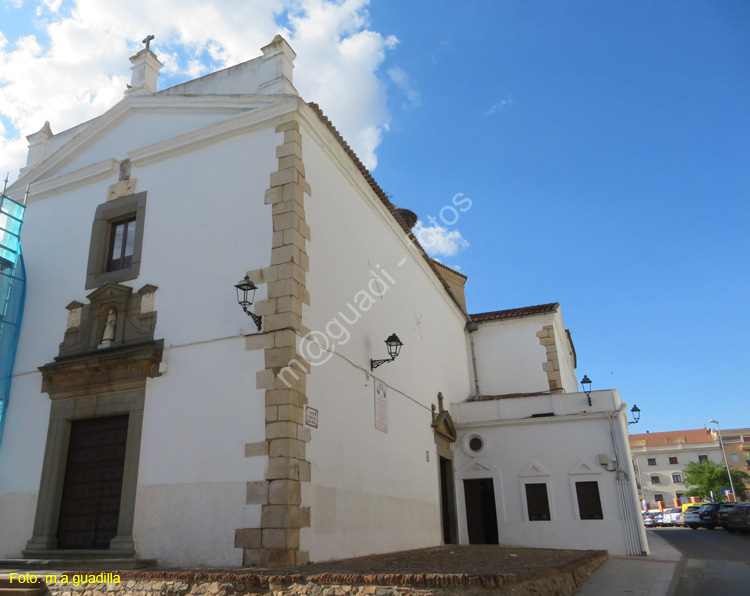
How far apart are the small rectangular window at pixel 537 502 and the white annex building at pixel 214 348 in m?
1.29

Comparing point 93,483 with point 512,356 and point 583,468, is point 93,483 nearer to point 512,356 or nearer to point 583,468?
point 583,468

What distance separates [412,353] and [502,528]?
15.2 feet

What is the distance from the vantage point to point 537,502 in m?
13.3

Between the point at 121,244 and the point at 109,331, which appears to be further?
the point at 121,244

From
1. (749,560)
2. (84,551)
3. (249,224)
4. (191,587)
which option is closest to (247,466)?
(191,587)

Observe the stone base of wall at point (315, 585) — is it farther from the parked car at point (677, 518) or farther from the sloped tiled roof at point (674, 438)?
the sloped tiled roof at point (674, 438)

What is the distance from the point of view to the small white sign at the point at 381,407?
32.1 feet

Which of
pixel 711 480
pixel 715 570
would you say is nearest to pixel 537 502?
pixel 715 570

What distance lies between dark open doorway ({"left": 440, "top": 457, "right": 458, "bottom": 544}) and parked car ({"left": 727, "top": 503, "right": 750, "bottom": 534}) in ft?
42.8

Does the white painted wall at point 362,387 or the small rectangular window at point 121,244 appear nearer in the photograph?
the white painted wall at point 362,387

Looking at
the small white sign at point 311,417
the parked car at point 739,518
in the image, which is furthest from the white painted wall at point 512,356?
the parked car at point 739,518

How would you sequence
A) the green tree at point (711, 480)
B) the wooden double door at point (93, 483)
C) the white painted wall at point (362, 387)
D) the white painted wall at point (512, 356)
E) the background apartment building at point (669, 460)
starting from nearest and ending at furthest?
the wooden double door at point (93, 483)
the white painted wall at point (362, 387)
the white painted wall at point (512, 356)
the green tree at point (711, 480)
the background apartment building at point (669, 460)

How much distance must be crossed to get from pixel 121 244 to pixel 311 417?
441cm

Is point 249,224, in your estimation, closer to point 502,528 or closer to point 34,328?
point 34,328
